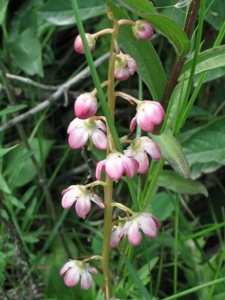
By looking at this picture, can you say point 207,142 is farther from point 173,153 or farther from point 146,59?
point 173,153

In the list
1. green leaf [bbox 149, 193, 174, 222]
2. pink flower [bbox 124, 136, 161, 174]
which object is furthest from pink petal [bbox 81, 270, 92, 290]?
green leaf [bbox 149, 193, 174, 222]

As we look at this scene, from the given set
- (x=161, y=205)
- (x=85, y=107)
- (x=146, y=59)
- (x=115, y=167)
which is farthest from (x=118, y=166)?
(x=161, y=205)

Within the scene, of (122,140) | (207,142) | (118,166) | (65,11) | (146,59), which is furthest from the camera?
(65,11)

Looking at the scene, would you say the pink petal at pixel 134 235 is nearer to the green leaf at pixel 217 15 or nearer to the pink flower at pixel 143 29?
the pink flower at pixel 143 29

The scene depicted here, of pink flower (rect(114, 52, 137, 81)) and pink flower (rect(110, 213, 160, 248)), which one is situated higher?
pink flower (rect(114, 52, 137, 81))

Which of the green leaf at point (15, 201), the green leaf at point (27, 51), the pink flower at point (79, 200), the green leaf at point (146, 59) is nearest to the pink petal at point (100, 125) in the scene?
the pink flower at point (79, 200)

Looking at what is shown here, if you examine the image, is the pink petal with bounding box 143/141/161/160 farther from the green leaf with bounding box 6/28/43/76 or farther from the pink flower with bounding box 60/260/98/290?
the green leaf with bounding box 6/28/43/76

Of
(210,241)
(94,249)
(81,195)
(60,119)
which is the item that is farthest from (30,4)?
(81,195)
